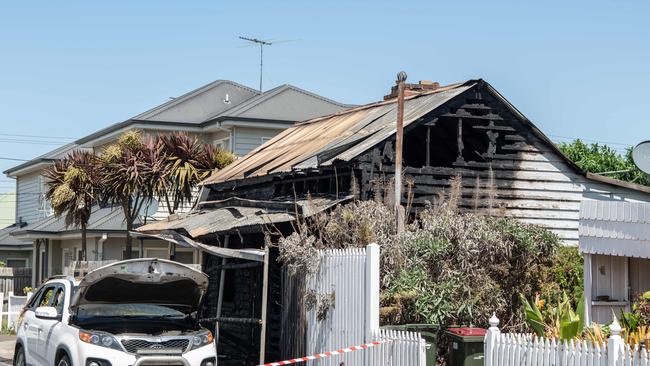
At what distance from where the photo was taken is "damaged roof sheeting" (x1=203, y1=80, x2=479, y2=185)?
18.7m

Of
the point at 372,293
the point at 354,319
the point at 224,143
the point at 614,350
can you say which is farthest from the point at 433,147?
the point at 224,143

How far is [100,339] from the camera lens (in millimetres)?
12539

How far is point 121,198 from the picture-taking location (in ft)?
91.5

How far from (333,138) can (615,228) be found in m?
7.70

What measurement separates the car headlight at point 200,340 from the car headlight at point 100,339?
962 millimetres

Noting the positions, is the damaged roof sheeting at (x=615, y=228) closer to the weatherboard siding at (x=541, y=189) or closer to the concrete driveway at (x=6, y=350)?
the weatherboard siding at (x=541, y=189)

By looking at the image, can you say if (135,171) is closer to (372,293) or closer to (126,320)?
(126,320)

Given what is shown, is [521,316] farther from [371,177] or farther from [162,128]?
[162,128]

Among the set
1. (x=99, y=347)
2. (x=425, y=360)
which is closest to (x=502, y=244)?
(x=425, y=360)

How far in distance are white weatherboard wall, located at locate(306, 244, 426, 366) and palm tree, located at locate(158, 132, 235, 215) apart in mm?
12403

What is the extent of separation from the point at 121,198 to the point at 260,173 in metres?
7.85

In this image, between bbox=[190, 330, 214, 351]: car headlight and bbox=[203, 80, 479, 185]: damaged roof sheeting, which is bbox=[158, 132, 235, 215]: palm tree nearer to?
bbox=[203, 80, 479, 185]: damaged roof sheeting

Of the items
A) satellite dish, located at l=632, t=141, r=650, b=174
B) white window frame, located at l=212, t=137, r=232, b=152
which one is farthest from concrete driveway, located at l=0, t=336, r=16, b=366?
satellite dish, located at l=632, t=141, r=650, b=174

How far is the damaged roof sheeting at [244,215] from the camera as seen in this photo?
54.9 feet
